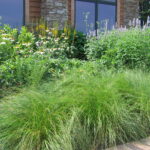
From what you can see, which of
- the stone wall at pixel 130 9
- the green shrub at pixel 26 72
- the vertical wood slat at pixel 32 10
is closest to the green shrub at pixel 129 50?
the green shrub at pixel 26 72

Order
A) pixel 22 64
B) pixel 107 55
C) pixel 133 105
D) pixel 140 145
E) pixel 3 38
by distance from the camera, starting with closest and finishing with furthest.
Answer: pixel 140 145
pixel 133 105
pixel 22 64
pixel 3 38
pixel 107 55

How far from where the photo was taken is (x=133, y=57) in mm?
5699

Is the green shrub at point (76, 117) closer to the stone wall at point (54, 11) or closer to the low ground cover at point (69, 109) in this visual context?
the low ground cover at point (69, 109)

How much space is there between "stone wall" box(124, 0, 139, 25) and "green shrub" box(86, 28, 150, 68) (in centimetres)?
478

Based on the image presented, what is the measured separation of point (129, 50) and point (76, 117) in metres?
2.98

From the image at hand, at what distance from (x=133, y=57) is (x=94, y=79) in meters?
2.00

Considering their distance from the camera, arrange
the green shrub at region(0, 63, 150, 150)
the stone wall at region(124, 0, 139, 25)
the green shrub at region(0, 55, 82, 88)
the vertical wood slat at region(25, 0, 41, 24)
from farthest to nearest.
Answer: the stone wall at region(124, 0, 139, 25) < the vertical wood slat at region(25, 0, 41, 24) < the green shrub at region(0, 55, 82, 88) < the green shrub at region(0, 63, 150, 150)

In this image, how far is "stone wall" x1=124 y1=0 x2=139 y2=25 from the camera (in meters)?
10.9

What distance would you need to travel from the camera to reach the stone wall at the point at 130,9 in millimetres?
10923

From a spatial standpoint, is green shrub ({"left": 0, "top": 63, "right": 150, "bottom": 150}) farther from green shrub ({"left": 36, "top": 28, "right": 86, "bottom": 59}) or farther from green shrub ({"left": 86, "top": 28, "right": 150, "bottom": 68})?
green shrub ({"left": 36, "top": 28, "right": 86, "bottom": 59})

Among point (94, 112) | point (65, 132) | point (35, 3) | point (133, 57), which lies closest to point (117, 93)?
point (94, 112)

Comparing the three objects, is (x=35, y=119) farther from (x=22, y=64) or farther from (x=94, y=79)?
(x=22, y=64)

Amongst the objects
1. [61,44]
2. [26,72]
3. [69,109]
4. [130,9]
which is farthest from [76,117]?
[130,9]

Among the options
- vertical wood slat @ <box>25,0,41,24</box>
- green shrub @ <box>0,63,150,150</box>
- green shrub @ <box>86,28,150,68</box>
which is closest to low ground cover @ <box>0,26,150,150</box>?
green shrub @ <box>0,63,150,150</box>
